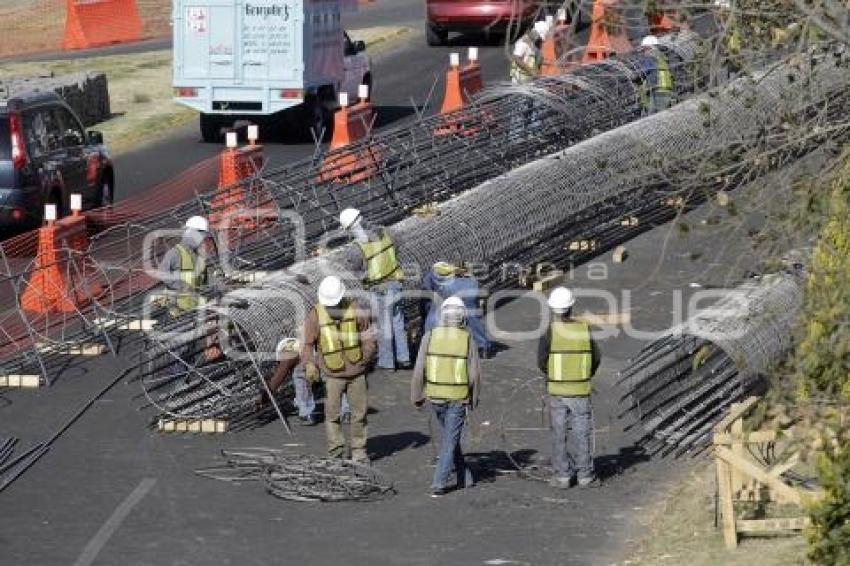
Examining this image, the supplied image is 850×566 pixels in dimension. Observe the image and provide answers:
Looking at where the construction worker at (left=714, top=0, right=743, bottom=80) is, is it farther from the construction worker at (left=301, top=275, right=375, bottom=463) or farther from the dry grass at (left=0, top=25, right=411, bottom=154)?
the dry grass at (left=0, top=25, right=411, bottom=154)

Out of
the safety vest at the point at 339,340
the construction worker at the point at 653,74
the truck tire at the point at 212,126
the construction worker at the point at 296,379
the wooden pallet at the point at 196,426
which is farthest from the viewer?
the truck tire at the point at 212,126

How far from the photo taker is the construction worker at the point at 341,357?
54.4 ft

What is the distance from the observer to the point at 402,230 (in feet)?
70.9

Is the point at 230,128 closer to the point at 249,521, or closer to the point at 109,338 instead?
the point at 109,338

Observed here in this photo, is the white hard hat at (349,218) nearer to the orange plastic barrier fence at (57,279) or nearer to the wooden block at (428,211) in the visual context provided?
the wooden block at (428,211)

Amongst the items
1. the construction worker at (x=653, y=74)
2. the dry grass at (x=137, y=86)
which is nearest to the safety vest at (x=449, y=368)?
the construction worker at (x=653, y=74)

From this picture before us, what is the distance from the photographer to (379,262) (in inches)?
798

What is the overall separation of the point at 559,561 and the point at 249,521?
101 inches

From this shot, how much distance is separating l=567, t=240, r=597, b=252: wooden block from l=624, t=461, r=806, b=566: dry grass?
944 centimetres

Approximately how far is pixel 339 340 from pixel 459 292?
12.7 ft

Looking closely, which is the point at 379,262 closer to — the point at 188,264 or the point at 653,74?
the point at 188,264

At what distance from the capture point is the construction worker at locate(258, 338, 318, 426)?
17984 mm

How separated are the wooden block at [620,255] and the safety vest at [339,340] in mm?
8651

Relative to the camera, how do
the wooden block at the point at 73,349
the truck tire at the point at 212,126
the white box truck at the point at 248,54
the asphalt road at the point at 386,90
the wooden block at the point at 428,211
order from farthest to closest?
the truck tire at the point at 212,126 < the white box truck at the point at 248,54 < the asphalt road at the point at 386,90 < the wooden block at the point at 428,211 < the wooden block at the point at 73,349
